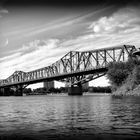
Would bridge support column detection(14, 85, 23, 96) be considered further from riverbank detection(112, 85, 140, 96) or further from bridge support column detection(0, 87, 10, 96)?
riverbank detection(112, 85, 140, 96)

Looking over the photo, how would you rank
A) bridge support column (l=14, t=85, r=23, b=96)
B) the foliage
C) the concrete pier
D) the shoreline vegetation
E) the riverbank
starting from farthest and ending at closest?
→ bridge support column (l=14, t=85, r=23, b=96), the concrete pier, the foliage, the shoreline vegetation, the riverbank

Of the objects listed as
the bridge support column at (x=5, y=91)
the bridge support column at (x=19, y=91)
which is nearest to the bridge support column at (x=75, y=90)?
the bridge support column at (x=19, y=91)

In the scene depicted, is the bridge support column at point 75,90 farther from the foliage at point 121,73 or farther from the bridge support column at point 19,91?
the bridge support column at point 19,91

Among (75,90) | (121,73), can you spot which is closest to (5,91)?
(75,90)

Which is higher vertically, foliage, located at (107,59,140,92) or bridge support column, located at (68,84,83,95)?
foliage, located at (107,59,140,92)

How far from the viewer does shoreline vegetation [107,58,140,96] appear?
72.2 meters

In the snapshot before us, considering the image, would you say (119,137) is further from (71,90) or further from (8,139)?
(71,90)

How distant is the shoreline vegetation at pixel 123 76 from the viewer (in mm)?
72250

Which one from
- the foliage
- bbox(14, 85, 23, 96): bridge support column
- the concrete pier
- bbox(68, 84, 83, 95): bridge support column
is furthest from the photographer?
bbox(14, 85, 23, 96): bridge support column

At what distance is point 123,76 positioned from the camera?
79500 millimetres

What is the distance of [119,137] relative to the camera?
36.7 ft

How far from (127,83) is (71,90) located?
48.6 m

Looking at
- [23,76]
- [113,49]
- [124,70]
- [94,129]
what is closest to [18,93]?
[23,76]

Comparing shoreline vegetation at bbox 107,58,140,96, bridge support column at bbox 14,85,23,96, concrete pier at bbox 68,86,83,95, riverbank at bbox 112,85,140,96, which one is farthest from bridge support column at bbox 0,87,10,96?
riverbank at bbox 112,85,140,96
